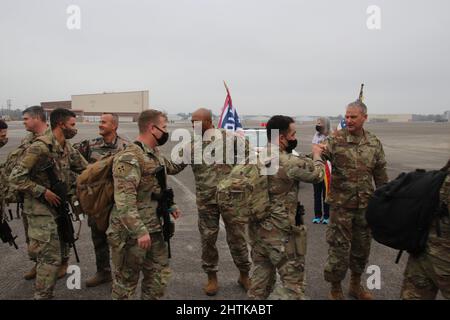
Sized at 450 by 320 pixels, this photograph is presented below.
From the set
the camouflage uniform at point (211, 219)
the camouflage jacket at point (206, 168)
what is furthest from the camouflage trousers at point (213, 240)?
the camouflage jacket at point (206, 168)

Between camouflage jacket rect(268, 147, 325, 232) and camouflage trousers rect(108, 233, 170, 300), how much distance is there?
1014 mm

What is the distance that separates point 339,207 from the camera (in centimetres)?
383

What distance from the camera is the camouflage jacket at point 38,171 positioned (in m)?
3.50

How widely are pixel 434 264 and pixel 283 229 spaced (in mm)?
1131

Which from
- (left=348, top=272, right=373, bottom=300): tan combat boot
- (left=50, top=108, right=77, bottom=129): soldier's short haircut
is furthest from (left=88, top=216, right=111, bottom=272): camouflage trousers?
Answer: (left=348, top=272, right=373, bottom=300): tan combat boot

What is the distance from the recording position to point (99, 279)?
4.23m

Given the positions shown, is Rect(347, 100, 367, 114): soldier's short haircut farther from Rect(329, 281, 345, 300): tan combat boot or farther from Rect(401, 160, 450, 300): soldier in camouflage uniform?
Rect(329, 281, 345, 300): tan combat boot

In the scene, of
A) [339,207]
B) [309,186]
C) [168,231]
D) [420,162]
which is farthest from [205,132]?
[420,162]

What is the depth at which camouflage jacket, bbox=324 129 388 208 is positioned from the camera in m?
3.77

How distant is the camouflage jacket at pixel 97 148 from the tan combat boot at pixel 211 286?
77.4 inches
